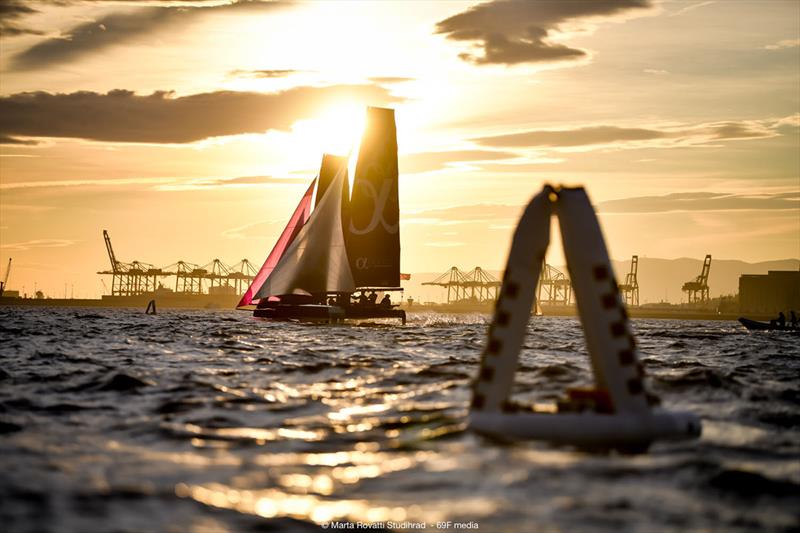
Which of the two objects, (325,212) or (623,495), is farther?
(325,212)

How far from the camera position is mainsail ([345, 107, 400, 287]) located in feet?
236

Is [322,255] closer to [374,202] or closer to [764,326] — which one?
[374,202]

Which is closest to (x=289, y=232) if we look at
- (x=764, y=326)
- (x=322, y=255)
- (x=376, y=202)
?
(x=322, y=255)

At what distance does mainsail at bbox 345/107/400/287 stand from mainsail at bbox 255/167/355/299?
1450 mm

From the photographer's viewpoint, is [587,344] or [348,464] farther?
[587,344]

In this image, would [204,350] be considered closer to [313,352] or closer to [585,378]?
[313,352]

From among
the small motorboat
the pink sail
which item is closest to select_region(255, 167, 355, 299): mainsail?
the pink sail

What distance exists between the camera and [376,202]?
72.8 meters

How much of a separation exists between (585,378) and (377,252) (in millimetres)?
53884

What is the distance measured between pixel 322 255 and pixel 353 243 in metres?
2.84

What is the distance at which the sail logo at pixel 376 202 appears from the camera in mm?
72062

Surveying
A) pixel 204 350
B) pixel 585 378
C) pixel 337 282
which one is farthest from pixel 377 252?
pixel 585 378

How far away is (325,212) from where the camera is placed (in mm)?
71375

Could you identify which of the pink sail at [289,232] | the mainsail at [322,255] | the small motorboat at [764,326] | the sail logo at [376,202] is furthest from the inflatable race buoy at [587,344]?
the small motorboat at [764,326]
